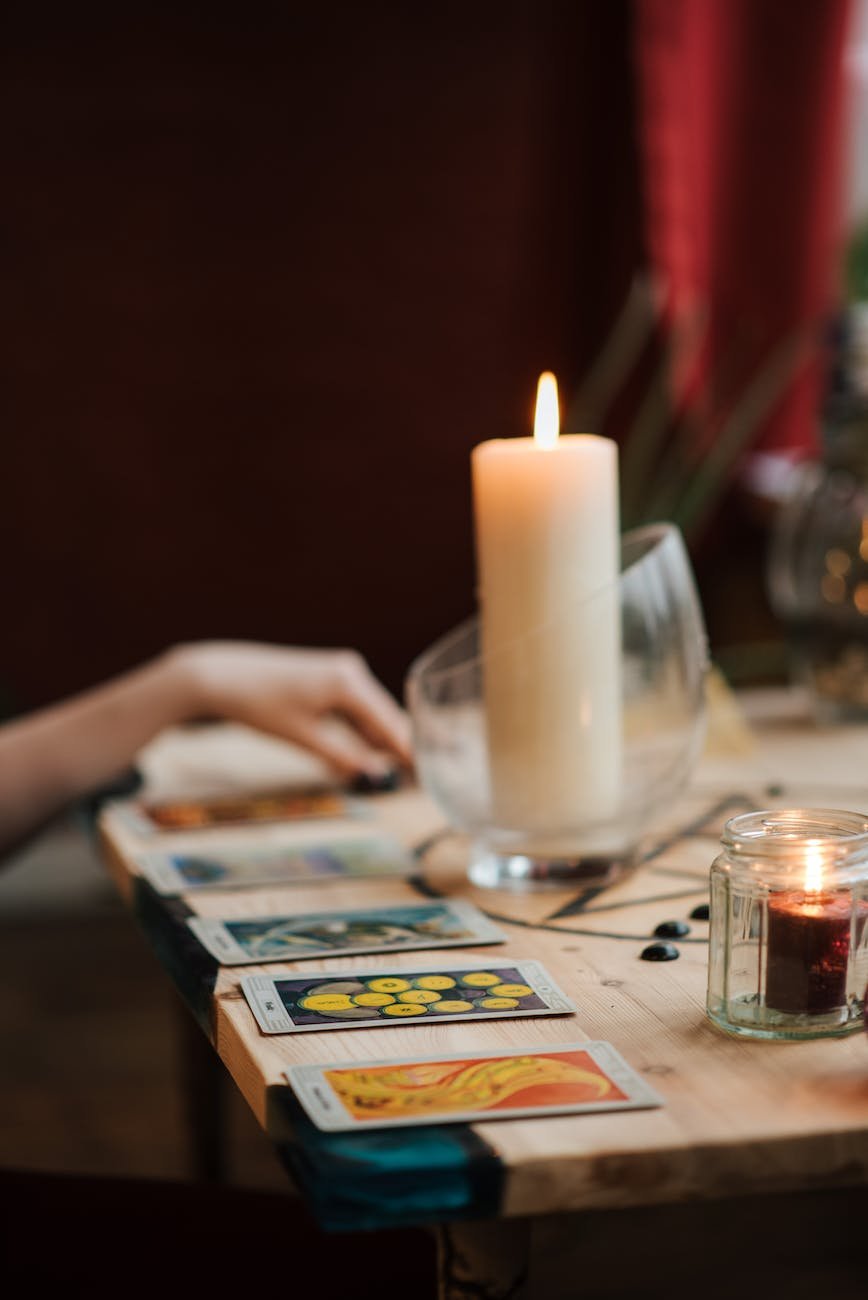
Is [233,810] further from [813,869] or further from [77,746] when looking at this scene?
[813,869]

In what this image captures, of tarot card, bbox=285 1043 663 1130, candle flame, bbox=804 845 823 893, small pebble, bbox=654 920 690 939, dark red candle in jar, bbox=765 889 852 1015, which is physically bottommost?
small pebble, bbox=654 920 690 939

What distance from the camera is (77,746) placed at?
3.39ft

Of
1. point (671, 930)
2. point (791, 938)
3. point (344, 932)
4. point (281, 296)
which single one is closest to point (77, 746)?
point (344, 932)

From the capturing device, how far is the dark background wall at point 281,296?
2977 millimetres

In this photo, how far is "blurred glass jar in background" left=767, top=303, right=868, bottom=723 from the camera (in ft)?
3.76

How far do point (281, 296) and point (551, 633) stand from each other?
2.49 meters

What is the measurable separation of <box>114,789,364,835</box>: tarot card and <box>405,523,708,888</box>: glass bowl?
0.19 meters

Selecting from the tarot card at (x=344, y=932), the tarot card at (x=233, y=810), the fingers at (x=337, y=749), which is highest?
the tarot card at (x=344, y=932)

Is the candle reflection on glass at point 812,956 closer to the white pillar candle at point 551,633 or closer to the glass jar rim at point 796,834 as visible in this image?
the glass jar rim at point 796,834

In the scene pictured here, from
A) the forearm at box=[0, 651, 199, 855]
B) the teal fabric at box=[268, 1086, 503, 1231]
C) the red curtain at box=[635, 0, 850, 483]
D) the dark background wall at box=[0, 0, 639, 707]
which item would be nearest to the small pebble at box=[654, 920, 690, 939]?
the teal fabric at box=[268, 1086, 503, 1231]

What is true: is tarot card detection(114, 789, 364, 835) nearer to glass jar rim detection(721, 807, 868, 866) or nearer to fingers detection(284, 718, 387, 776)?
fingers detection(284, 718, 387, 776)

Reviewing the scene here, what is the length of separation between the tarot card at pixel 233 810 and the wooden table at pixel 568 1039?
19mm

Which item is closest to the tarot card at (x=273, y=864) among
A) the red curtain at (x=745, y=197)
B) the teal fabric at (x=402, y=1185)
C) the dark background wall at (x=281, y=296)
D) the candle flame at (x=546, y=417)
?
the candle flame at (x=546, y=417)

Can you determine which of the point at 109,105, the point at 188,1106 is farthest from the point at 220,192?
the point at 188,1106
